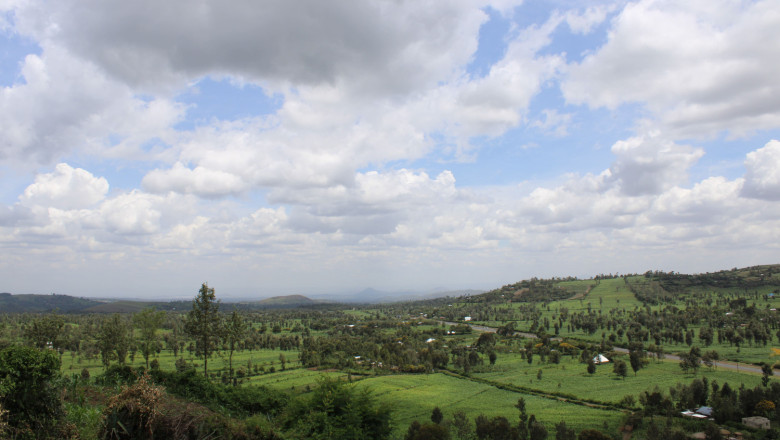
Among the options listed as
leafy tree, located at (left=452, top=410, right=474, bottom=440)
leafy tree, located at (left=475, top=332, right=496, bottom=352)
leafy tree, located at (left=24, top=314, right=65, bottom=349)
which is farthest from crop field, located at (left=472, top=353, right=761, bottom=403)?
leafy tree, located at (left=24, top=314, right=65, bottom=349)

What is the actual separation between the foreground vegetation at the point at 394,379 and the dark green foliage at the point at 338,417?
66 millimetres

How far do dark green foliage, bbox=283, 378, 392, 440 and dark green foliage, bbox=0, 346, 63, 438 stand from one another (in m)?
8.98

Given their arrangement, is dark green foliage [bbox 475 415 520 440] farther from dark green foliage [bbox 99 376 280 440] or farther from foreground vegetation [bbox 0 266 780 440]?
dark green foliage [bbox 99 376 280 440]

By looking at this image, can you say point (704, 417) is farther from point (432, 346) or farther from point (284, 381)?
point (432, 346)

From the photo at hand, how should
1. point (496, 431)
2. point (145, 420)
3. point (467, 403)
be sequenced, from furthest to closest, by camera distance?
point (467, 403), point (496, 431), point (145, 420)

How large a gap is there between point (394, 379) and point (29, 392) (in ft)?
205

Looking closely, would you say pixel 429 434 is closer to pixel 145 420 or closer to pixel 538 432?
pixel 538 432

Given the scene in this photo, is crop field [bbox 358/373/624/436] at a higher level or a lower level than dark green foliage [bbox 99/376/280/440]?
lower

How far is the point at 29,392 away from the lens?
15102 millimetres

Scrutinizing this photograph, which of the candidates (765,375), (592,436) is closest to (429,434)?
(592,436)

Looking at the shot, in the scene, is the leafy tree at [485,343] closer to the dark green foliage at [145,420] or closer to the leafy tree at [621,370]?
the leafy tree at [621,370]

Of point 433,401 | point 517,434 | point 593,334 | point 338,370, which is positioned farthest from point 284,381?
point 593,334

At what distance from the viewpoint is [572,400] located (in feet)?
181

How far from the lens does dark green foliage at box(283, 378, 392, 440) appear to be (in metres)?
17.7
